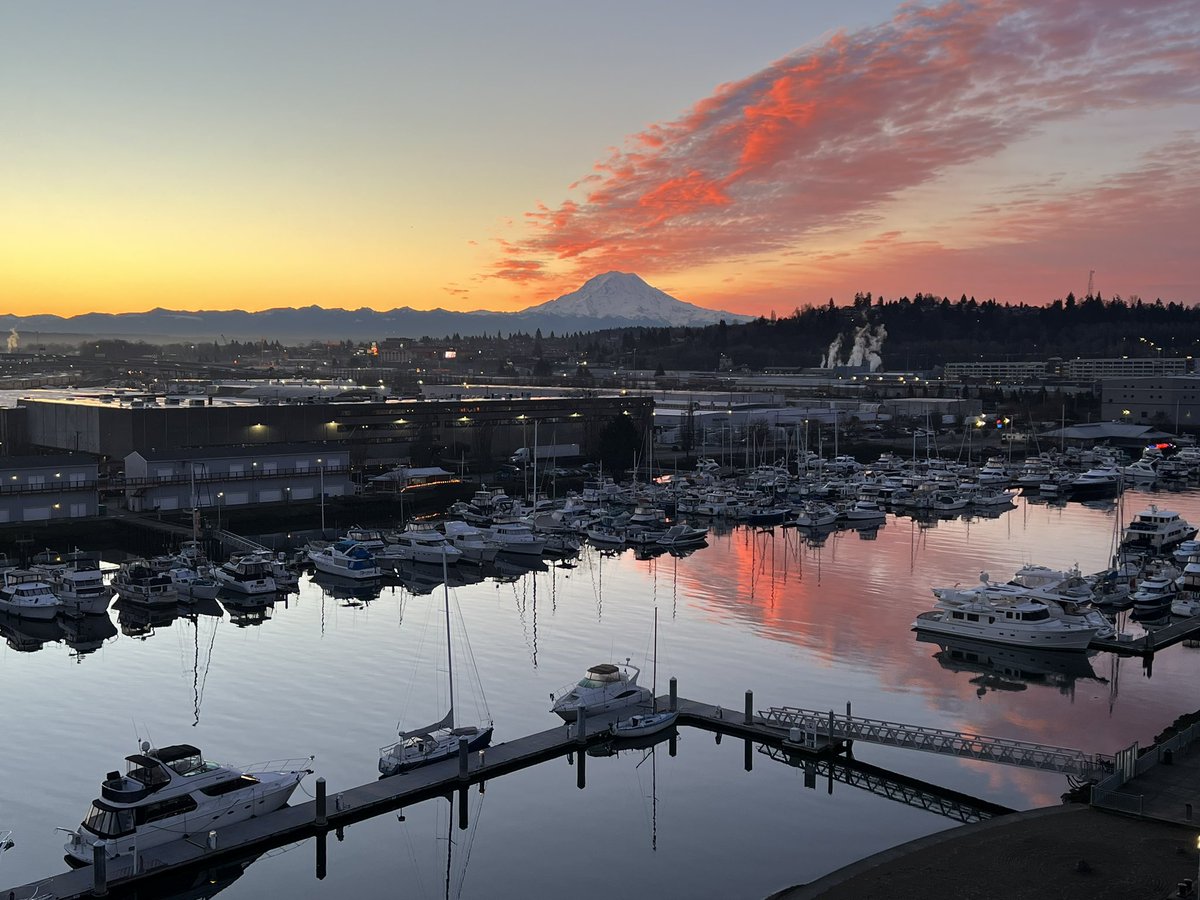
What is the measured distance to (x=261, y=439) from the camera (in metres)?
46.2

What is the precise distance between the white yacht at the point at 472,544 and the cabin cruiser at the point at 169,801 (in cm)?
1865

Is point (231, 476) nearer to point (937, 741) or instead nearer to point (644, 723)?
point (644, 723)

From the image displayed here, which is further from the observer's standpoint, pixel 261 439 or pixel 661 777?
pixel 261 439

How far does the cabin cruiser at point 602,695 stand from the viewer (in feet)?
60.0

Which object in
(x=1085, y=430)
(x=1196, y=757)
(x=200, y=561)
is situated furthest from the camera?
(x=1085, y=430)

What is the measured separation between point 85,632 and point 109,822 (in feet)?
42.7

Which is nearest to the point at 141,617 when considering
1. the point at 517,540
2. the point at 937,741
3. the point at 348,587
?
the point at 348,587

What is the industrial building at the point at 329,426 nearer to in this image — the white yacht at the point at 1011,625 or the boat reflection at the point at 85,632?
the boat reflection at the point at 85,632

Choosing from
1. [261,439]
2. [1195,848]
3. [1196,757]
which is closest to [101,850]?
[1195,848]

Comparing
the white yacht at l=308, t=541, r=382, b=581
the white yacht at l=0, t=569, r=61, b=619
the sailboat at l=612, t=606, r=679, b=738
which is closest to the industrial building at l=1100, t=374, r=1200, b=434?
the white yacht at l=308, t=541, r=382, b=581

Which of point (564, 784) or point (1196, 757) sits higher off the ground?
point (1196, 757)

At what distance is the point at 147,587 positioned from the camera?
27188 mm

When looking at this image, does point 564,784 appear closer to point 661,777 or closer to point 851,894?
point 661,777

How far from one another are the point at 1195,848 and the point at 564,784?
8089mm
